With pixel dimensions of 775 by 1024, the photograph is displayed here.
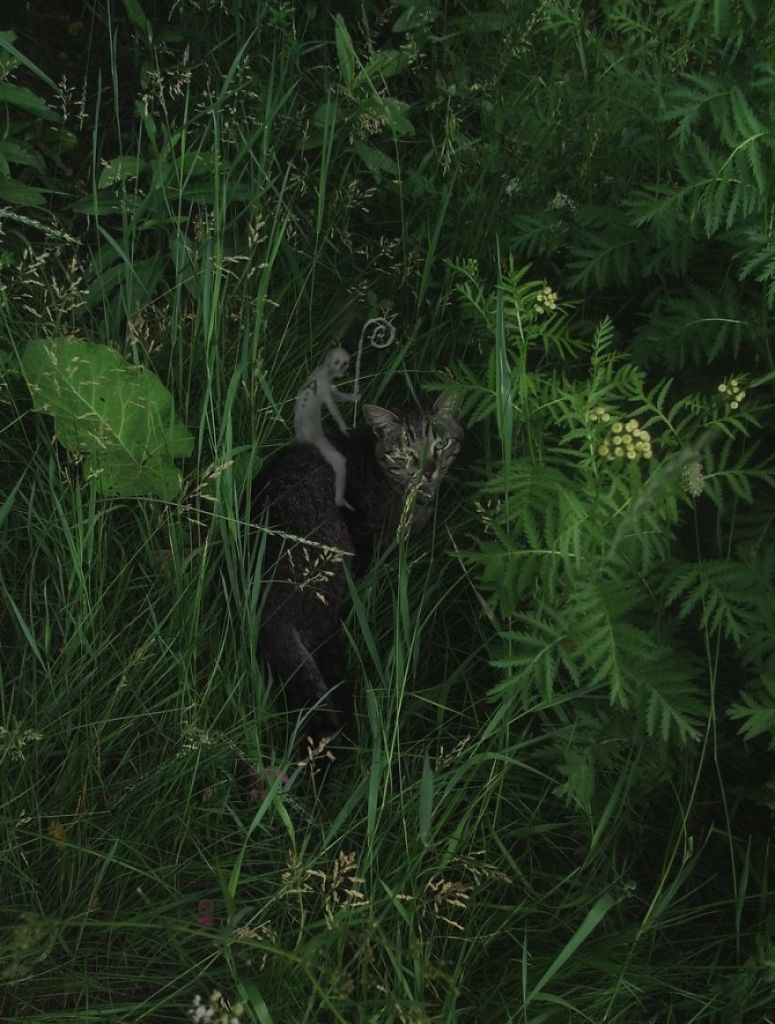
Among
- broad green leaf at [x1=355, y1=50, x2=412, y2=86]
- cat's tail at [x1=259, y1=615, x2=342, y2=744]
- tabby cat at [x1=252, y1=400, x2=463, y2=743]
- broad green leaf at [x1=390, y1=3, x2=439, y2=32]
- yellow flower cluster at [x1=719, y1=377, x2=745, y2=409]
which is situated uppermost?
broad green leaf at [x1=390, y1=3, x2=439, y2=32]

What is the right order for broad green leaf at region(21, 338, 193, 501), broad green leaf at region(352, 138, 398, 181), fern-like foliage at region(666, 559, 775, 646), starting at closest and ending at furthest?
fern-like foliage at region(666, 559, 775, 646)
broad green leaf at region(21, 338, 193, 501)
broad green leaf at region(352, 138, 398, 181)

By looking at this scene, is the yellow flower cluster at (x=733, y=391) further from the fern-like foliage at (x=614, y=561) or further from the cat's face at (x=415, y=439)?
the cat's face at (x=415, y=439)

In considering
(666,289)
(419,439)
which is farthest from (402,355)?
(666,289)

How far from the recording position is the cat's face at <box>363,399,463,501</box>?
2.72 metres

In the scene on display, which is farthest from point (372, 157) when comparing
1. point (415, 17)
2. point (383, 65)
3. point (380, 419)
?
point (380, 419)

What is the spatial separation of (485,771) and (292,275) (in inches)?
60.7

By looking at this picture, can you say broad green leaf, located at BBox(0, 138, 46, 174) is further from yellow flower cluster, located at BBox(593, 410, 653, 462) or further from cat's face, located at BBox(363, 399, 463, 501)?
yellow flower cluster, located at BBox(593, 410, 653, 462)

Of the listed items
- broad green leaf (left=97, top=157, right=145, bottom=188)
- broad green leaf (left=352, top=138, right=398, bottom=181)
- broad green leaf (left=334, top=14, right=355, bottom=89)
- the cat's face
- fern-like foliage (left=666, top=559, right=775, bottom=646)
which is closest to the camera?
fern-like foliage (left=666, top=559, right=775, bottom=646)

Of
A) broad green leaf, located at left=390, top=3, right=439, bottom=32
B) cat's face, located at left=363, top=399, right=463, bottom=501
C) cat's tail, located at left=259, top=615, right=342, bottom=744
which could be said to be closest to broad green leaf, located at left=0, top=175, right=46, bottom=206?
cat's face, located at left=363, top=399, right=463, bottom=501

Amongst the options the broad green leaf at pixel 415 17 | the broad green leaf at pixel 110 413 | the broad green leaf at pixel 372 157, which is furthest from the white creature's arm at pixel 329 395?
the broad green leaf at pixel 415 17

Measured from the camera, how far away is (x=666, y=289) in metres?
2.53

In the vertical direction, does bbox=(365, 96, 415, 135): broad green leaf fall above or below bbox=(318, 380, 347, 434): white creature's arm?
above

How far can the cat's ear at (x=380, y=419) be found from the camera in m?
2.76

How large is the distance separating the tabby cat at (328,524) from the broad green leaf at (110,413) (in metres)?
0.29
